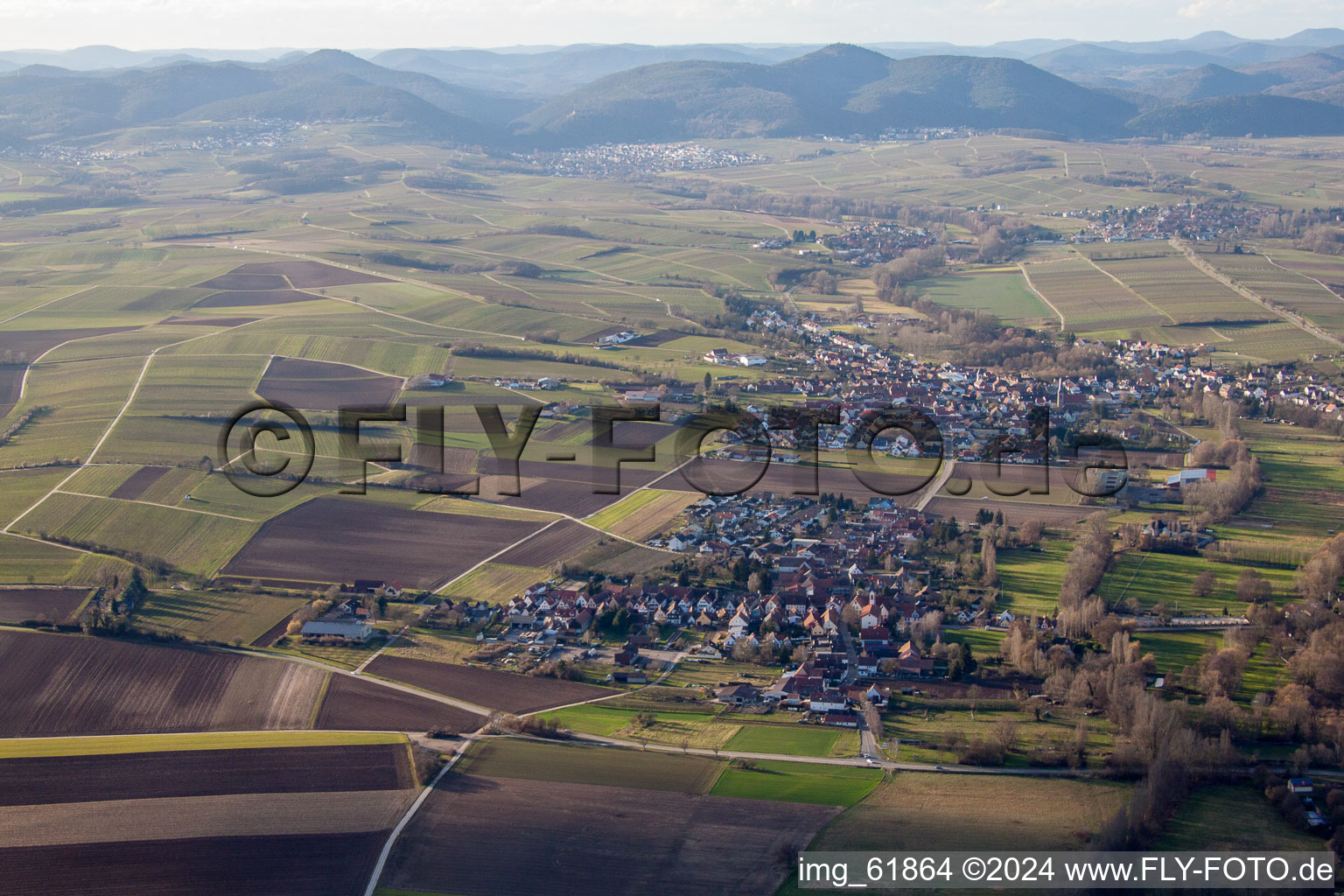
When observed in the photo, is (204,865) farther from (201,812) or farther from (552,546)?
(552,546)

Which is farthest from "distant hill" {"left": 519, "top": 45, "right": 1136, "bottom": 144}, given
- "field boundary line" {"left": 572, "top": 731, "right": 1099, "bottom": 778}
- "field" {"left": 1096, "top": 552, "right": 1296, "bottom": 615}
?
"field boundary line" {"left": 572, "top": 731, "right": 1099, "bottom": 778}

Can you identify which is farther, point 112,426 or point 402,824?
point 112,426

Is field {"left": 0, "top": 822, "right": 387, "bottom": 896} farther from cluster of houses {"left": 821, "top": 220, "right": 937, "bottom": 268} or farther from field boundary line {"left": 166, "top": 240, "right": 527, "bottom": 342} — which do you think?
cluster of houses {"left": 821, "top": 220, "right": 937, "bottom": 268}

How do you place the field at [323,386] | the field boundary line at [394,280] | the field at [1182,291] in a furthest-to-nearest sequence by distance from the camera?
the field at [1182,291], the field boundary line at [394,280], the field at [323,386]

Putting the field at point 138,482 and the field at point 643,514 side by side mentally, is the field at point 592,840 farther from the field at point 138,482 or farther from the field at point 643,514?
the field at point 138,482

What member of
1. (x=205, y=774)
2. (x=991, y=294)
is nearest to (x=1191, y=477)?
(x=205, y=774)

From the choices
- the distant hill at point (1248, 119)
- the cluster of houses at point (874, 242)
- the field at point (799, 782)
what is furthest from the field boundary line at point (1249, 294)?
the distant hill at point (1248, 119)
